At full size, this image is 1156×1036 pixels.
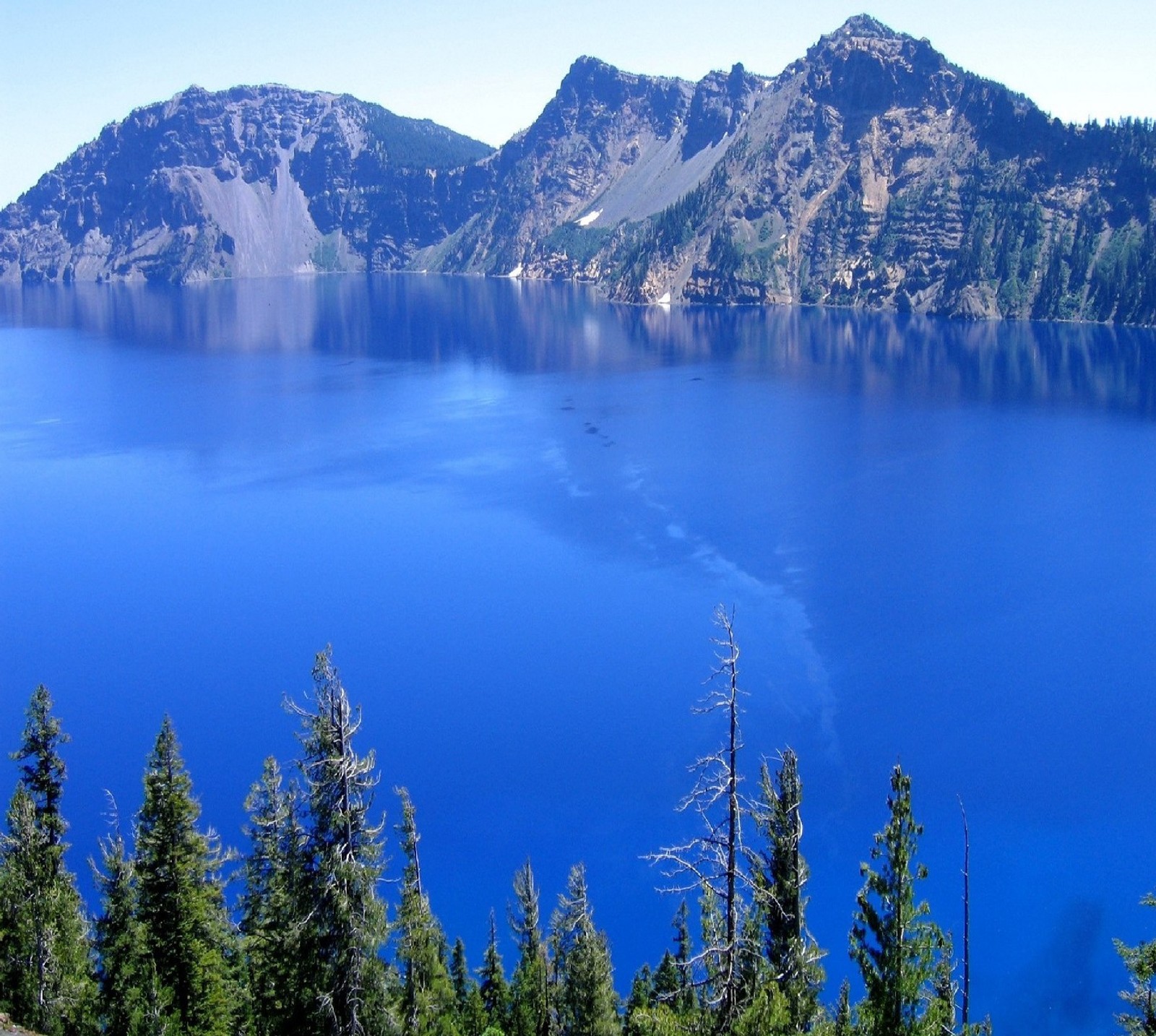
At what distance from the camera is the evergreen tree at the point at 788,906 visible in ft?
80.0

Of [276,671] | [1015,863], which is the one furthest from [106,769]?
[1015,863]

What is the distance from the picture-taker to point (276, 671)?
207 ft

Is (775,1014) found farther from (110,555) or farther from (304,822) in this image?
(110,555)

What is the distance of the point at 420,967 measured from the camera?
31.3 meters

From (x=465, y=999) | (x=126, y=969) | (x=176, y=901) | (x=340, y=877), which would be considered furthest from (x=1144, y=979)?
(x=126, y=969)

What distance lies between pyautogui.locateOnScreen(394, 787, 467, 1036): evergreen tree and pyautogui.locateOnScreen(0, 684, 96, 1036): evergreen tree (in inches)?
313

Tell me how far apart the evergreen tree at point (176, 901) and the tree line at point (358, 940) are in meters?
0.05

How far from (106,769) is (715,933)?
3905cm

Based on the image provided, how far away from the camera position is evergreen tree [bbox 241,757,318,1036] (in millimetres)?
24047

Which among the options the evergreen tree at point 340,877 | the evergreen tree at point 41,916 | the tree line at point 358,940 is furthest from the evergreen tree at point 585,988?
the evergreen tree at point 41,916

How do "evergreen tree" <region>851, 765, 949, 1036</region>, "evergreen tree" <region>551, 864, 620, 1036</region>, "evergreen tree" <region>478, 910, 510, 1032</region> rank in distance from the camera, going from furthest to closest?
"evergreen tree" <region>478, 910, 510, 1032</region>, "evergreen tree" <region>551, 864, 620, 1036</region>, "evergreen tree" <region>851, 765, 949, 1036</region>

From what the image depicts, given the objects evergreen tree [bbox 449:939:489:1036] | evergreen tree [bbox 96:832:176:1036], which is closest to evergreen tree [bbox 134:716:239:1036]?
evergreen tree [bbox 96:832:176:1036]

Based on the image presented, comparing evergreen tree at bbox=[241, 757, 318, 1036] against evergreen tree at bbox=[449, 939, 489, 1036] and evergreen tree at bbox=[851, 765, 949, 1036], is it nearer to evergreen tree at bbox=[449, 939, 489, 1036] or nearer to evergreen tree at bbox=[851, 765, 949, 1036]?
evergreen tree at bbox=[449, 939, 489, 1036]

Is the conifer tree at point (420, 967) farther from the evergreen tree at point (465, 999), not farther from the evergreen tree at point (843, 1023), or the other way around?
the evergreen tree at point (843, 1023)
